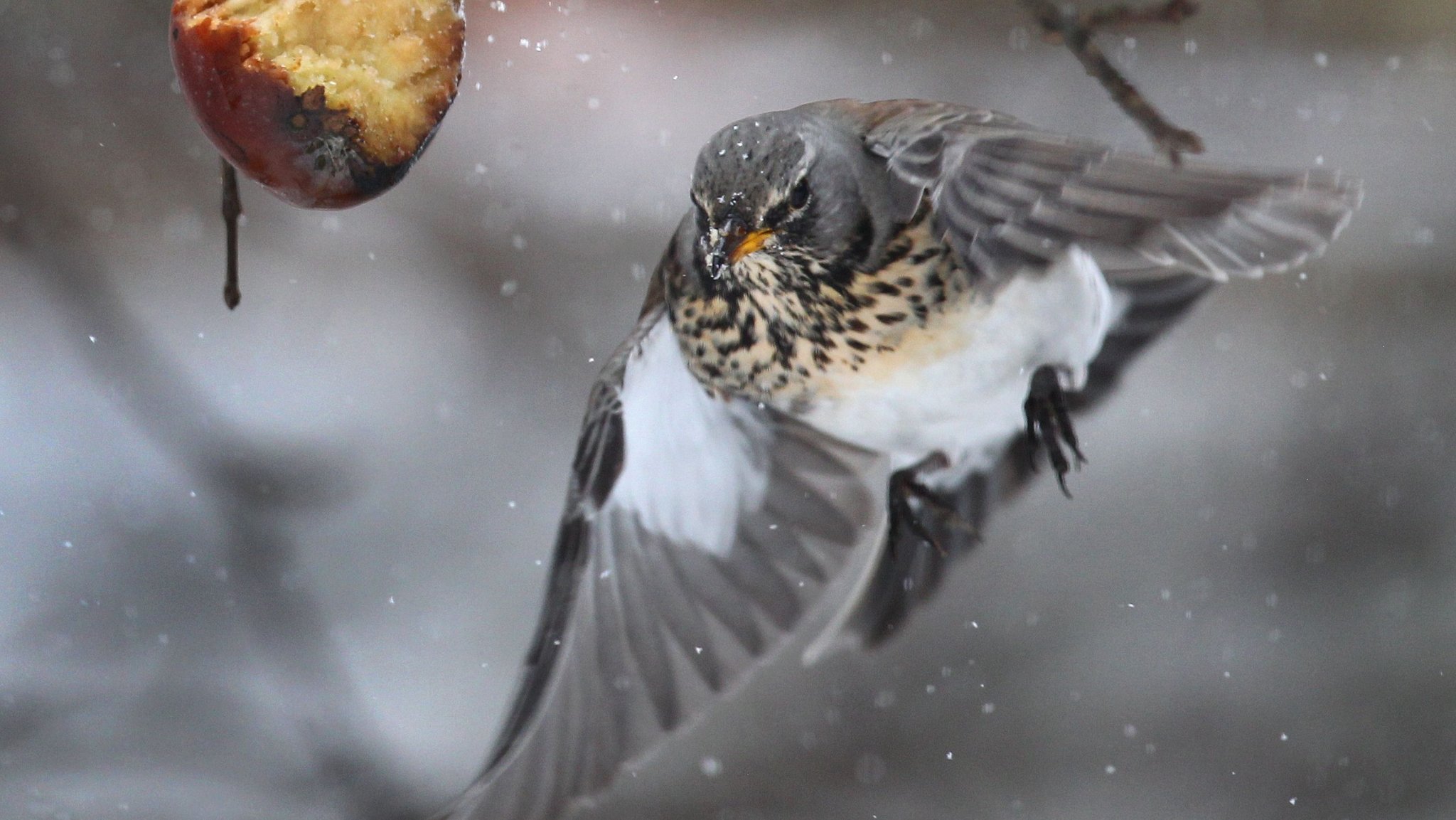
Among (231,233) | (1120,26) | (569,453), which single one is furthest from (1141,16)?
(569,453)

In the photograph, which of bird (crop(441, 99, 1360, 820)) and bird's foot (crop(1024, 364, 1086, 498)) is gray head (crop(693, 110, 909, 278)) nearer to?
bird (crop(441, 99, 1360, 820))

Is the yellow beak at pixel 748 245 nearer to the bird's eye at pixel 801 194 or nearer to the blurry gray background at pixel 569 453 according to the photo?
the bird's eye at pixel 801 194

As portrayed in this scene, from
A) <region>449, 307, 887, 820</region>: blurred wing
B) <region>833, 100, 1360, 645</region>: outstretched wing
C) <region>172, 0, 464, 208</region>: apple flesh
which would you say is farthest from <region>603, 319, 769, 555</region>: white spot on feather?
<region>172, 0, 464, 208</region>: apple flesh

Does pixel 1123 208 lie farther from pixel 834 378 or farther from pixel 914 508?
pixel 914 508

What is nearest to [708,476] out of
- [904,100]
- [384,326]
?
[904,100]

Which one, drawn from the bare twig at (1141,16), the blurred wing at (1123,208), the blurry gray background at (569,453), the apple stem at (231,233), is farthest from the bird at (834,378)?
the blurry gray background at (569,453)

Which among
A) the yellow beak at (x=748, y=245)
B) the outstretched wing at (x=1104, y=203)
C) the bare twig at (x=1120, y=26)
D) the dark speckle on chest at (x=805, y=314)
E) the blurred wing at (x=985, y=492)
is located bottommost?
the blurred wing at (x=985, y=492)
